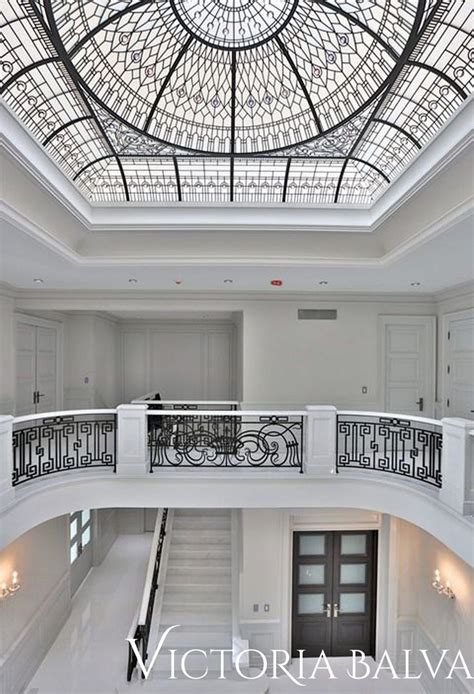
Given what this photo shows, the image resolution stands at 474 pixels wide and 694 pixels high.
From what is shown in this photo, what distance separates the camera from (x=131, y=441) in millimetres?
5098

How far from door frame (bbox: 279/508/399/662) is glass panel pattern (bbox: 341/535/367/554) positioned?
9.3 inches

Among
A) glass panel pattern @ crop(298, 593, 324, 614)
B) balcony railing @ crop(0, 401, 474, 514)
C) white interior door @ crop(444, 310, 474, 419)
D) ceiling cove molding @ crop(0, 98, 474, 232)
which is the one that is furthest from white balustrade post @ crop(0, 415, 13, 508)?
white interior door @ crop(444, 310, 474, 419)

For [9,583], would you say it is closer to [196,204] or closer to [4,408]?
[4,408]

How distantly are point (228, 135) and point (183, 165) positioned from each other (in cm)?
69

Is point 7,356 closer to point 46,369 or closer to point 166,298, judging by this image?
point 46,369

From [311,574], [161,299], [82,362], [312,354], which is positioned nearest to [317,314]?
[312,354]

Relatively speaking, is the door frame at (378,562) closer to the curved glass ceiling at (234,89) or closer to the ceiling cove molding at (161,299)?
the ceiling cove molding at (161,299)

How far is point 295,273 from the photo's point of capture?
553 centimetres

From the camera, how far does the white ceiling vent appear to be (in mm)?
7047

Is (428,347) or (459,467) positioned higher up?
(428,347)

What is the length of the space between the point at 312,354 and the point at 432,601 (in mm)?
4422

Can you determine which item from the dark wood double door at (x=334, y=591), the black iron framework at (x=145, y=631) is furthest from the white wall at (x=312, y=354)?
the black iron framework at (x=145, y=631)

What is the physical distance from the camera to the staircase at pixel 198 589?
21.7ft

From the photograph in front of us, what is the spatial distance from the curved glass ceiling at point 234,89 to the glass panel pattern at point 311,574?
6.24 m
